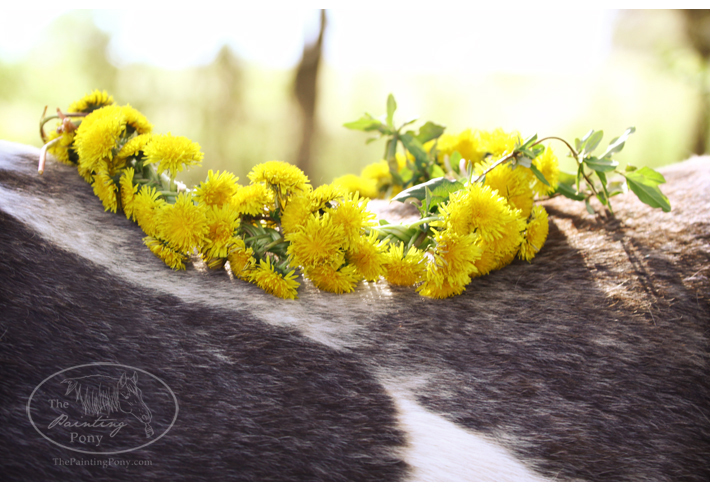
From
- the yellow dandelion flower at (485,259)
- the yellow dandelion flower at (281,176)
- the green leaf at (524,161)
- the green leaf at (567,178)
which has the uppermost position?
the green leaf at (524,161)

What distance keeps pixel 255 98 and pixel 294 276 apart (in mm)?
1705

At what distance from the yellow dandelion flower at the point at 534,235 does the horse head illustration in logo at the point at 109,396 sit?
44 centimetres

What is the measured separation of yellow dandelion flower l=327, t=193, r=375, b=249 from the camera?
417mm

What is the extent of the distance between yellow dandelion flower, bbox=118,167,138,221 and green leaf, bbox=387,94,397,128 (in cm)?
41

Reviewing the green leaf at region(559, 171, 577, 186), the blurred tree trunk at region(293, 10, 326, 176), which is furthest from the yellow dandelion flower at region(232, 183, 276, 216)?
the blurred tree trunk at region(293, 10, 326, 176)

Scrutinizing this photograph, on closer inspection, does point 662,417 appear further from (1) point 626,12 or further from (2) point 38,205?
(1) point 626,12

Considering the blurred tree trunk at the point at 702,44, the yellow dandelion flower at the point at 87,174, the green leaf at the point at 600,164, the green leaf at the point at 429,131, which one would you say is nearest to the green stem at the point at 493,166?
the green leaf at the point at 600,164

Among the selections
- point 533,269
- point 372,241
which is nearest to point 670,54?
point 533,269

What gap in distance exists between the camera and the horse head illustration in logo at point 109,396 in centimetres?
36

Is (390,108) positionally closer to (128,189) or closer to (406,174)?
(406,174)

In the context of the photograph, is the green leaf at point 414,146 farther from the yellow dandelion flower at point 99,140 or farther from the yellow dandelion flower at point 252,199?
the yellow dandelion flower at point 99,140

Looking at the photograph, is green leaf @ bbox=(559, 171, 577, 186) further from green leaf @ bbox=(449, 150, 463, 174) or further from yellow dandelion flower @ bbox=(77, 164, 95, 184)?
yellow dandelion flower @ bbox=(77, 164, 95, 184)

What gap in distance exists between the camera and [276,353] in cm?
40

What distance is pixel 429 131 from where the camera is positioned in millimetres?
692
